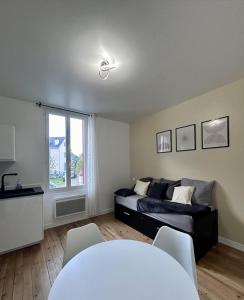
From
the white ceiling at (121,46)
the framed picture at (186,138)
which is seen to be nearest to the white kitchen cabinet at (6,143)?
the white ceiling at (121,46)

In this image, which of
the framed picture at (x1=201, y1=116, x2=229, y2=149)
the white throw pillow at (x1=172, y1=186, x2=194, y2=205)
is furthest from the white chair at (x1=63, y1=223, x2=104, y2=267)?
the framed picture at (x1=201, y1=116, x2=229, y2=149)

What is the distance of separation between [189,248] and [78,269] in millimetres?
842

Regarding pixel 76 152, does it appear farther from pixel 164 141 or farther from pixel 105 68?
pixel 105 68

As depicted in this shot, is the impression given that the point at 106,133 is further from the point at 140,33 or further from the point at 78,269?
the point at 78,269

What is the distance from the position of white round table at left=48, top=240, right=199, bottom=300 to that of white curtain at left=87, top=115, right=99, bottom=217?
8.57ft

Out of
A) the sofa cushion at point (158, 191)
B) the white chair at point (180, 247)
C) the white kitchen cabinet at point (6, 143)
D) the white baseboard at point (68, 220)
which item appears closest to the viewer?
the white chair at point (180, 247)

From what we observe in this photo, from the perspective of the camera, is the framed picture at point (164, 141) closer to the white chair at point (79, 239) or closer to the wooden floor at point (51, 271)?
the wooden floor at point (51, 271)

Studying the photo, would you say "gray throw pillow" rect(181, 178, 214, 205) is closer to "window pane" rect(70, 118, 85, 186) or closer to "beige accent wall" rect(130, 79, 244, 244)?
"beige accent wall" rect(130, 79, 244, 244)

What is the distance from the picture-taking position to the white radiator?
133 inches

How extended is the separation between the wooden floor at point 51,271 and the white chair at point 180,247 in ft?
2.24

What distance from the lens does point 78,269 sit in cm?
101

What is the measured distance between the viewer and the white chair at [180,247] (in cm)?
123

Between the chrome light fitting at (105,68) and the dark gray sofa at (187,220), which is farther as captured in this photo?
the dark gray sofa at (187,220)

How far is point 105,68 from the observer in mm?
2090
